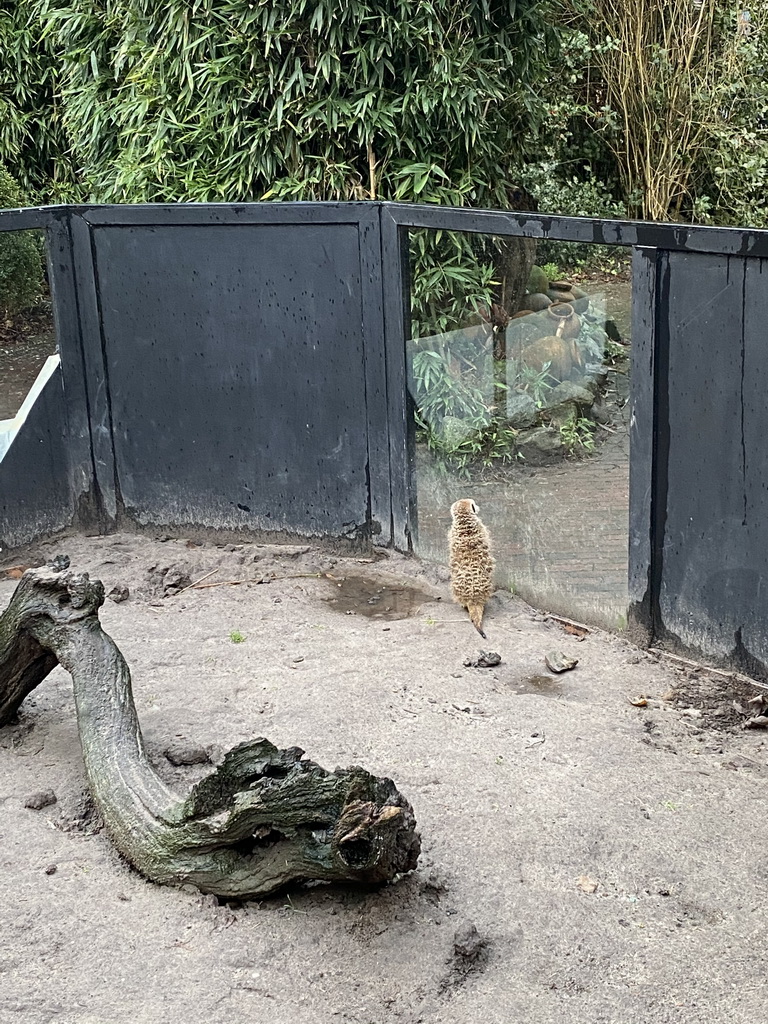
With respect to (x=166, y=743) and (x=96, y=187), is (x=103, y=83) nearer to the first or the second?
(x=96, y=187)

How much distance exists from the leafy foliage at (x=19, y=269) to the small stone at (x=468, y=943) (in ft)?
14.0

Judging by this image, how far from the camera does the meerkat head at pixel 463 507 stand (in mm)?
5289

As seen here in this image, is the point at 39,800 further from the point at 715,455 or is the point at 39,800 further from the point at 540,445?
the point at 715,455

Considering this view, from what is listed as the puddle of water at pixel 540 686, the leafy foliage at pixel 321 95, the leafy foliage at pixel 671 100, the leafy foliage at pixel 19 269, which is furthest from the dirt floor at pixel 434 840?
the leafy foliage at pixel 671 100

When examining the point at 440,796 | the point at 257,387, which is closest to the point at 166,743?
the point at 440,796

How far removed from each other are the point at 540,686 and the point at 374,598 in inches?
47.7

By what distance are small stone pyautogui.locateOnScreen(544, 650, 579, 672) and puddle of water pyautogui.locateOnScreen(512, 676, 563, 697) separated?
0.16ft

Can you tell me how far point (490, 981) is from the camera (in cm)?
301

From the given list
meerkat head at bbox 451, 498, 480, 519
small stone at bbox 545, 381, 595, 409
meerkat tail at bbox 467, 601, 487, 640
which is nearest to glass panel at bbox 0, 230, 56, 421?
meerkat head at bbox 451, 498, 480, 519

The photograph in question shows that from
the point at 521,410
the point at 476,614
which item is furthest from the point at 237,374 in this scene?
the point at 476,614

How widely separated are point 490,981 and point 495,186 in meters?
4.95

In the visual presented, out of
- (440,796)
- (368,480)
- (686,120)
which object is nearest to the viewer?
(440,796)

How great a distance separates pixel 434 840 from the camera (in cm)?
360

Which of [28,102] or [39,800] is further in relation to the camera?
[28,102]
